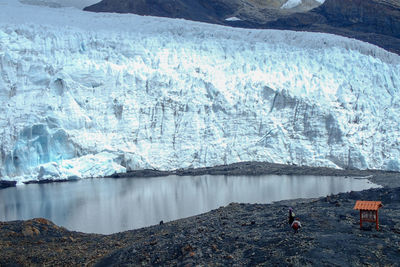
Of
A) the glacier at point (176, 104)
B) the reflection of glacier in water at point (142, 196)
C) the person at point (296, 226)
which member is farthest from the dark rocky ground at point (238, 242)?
the glacier at point (176, 104)

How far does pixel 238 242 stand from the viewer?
24.3 feet

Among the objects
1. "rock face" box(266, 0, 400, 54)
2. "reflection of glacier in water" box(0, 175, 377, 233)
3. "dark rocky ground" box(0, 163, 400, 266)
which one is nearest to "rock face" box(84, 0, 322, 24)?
"rock face" box(266, 0, 400, 54)

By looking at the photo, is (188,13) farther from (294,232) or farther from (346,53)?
(294,232)

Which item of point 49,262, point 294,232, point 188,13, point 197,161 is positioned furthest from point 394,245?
point 188,13

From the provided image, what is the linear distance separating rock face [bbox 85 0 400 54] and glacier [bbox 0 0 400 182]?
24.1 feet

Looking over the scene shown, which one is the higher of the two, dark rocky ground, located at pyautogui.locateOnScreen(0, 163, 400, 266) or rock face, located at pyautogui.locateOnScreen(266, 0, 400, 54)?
rock face, located at pyautogui.locateOnScreen(266, 0, 400, 54)

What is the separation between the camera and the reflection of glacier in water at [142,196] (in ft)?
42.2

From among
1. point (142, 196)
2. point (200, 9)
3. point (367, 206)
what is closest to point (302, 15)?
point (200, 9)

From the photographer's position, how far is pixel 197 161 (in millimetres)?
21016

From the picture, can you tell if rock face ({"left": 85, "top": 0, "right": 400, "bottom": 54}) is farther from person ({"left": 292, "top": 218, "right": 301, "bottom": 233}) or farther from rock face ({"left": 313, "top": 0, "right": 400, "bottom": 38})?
person ({"left": 292, "top": 218, "right": 301, "bottom": 233})

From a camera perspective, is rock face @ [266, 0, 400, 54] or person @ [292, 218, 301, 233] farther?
rock face @ [266, 0, 400, 54]

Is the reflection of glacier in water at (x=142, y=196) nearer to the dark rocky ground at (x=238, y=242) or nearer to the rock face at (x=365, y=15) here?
the dark rocky ground at (x=238, y=242)

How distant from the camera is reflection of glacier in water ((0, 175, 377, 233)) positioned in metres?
12.9

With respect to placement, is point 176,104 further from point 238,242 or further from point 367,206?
point 367,206
